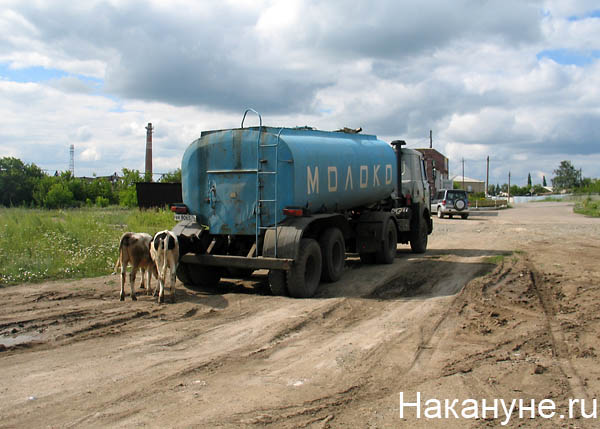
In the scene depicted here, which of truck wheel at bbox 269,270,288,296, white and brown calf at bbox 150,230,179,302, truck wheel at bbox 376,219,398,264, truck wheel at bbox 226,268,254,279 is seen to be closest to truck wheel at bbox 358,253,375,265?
truck wheel at bbox 376,219,398,264

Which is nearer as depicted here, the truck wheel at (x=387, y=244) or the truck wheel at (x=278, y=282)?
the truck wheel at (x=278, y=282)

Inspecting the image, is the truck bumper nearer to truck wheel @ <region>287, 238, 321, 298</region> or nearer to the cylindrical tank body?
truck wheel @ <region>287, 238, 321, 298</region>

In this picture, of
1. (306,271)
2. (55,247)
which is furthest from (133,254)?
(55,247)

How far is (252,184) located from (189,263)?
1.99 m

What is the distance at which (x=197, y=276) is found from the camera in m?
11.0

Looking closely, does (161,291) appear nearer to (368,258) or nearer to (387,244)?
(368,258)

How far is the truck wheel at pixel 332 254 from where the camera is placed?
36.0 feet

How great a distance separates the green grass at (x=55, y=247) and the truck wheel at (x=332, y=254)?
5134 mm

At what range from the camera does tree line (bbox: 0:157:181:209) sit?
42.3 metres

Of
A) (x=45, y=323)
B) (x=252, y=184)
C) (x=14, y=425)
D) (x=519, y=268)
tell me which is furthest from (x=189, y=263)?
(x=519, y=268)

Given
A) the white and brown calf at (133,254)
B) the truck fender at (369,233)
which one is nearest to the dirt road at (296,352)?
the white and brown calf at (133,254)

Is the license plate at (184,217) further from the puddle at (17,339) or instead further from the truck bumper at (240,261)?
the puddle at (17,339)

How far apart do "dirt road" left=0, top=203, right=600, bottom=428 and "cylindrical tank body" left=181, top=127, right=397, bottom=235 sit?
160cm

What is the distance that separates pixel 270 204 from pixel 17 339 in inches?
185
